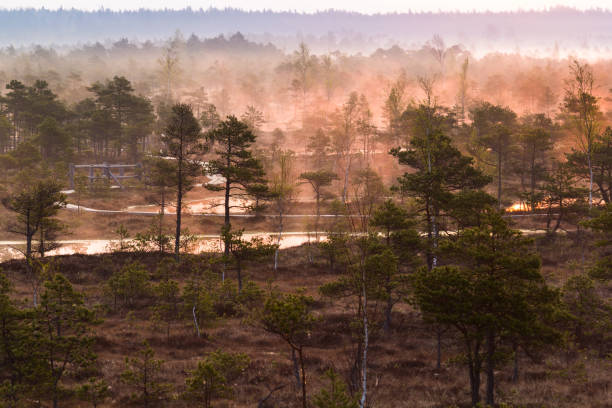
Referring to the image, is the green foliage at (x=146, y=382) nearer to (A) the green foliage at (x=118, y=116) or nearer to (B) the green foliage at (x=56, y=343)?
(B) the green foliage at (x=56, y=343)

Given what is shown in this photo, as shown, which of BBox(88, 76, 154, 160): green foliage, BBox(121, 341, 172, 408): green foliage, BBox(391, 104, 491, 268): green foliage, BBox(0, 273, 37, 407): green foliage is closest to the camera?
BBox(0, 273, 37, 407): green foliage

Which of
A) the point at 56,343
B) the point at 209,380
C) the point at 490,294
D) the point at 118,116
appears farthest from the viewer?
the point at 118,116

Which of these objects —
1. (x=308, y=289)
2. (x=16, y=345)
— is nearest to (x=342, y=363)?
(x=16, y=345)

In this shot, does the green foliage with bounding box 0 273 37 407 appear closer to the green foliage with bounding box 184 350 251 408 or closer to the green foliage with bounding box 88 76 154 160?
the green foliage with bounding box 184 350 251 408

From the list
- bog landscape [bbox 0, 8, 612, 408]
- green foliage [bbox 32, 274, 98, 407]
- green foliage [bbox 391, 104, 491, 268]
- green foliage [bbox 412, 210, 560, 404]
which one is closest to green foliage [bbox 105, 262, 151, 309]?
bog landscape [bbox 0, 8, 612, 408]

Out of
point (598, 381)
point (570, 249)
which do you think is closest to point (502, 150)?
point (570, 249)

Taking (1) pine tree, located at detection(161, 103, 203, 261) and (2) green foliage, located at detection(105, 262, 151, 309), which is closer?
(2) green foliage, located at detection(105, 262, 151, 309)

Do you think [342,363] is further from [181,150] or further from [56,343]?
[181,150]

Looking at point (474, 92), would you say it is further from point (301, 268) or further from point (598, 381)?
point (598, 381)
